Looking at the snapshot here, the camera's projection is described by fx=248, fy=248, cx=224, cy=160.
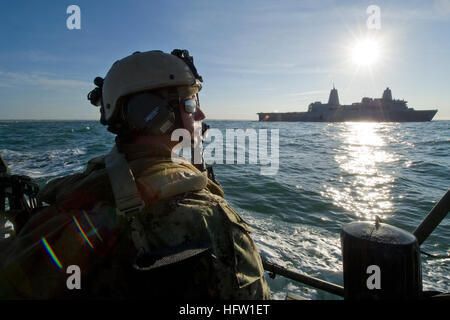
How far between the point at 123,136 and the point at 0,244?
2.97ft

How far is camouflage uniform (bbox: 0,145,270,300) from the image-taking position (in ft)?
3.84

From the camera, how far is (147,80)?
68.6 inches

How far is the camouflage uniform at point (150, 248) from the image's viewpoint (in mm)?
1170

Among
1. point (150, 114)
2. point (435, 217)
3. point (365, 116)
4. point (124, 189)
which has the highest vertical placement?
point (365, 116)

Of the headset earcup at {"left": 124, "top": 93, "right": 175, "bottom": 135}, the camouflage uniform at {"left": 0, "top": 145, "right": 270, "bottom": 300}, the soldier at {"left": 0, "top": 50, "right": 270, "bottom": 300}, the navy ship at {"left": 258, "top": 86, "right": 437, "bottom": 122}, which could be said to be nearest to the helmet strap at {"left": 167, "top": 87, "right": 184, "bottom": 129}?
the headset earcup at {"left": 124, "top": 93, "right": 175, "bottom": 135}

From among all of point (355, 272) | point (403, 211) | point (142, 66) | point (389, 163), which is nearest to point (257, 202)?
point (403, 211)

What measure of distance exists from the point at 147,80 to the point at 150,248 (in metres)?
1.14

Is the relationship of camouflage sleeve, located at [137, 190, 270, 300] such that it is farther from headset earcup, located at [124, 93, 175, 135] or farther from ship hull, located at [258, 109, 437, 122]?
ship hull, located at [258, 109, 437, 122]

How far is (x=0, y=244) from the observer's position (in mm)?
1333

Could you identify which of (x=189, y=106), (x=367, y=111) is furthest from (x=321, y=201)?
(x=367, y=111)

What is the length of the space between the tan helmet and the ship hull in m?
88.5

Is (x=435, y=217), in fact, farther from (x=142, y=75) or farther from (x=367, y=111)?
(x=367, y=111)
